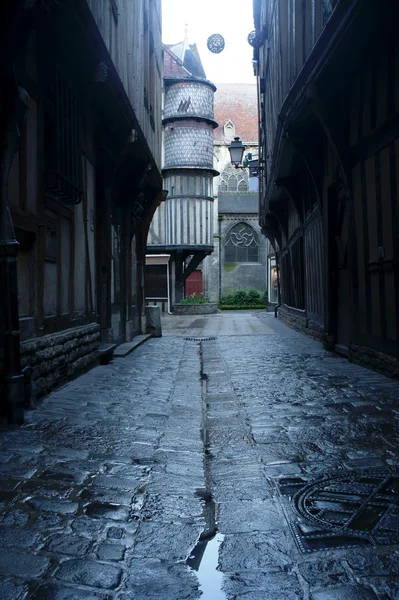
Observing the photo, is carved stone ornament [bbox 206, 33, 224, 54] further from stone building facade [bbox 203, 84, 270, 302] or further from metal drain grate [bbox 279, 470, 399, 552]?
metal drain grate [bbox 279, 470, 399, 552]

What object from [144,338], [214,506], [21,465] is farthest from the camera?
[144,338]

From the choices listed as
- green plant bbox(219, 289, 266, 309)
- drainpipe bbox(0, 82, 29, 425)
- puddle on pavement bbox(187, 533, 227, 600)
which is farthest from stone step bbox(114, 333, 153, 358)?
green plant bbox(219, 289, 266, 309)

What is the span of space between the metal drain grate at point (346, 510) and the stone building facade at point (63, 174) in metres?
2.06

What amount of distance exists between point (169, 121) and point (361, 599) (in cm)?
2580

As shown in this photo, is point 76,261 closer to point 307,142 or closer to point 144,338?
point 307,142

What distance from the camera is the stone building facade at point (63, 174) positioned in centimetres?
389

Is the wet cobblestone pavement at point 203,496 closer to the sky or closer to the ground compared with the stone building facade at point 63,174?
closer to the ground

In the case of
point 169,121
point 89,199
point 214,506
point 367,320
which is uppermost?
point 169,121

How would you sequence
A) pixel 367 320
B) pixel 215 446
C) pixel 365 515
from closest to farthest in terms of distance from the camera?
pixel 365 515
pixel 215 446
pixel 367 320

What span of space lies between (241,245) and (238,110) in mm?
14437

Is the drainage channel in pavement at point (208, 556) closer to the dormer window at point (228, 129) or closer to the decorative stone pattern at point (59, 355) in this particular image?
the decorative stone pattern at point (59, 355)

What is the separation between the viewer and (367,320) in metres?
6.45

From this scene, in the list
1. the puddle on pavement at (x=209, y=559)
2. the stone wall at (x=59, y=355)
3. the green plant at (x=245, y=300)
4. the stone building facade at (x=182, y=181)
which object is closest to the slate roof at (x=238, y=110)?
the green plant at (x=245, y=300)

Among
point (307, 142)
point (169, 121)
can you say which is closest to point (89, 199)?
point (307, 142)
